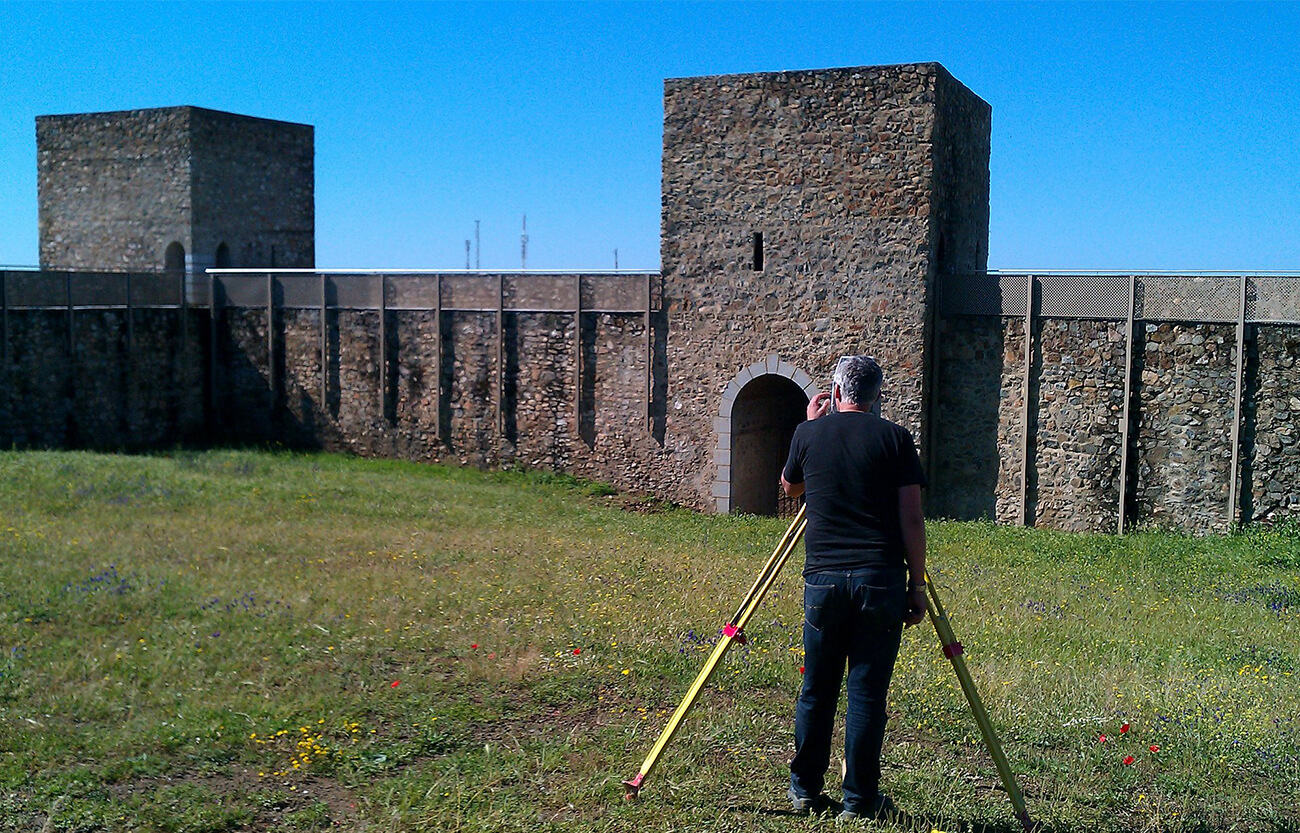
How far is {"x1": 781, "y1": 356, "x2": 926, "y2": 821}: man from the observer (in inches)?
200

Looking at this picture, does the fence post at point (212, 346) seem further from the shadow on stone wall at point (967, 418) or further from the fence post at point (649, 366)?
the shadow on stone wall at point (967, 418)

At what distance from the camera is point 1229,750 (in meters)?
6.35

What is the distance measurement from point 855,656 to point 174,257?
2209cm

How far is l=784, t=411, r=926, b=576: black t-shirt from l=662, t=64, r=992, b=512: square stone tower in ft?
36.3

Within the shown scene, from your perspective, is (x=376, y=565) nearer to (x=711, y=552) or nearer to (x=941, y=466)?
(x=711, y=552)

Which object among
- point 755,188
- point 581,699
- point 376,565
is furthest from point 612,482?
point 581,699

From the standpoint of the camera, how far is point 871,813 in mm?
5270

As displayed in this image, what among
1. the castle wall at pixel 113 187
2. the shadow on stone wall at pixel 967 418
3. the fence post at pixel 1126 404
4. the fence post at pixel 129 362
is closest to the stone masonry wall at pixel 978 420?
the shadow on stone wall at pixel 967 418

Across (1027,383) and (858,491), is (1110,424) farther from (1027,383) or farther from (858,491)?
(858,491)

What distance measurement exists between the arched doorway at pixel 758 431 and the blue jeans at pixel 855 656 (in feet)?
37.8

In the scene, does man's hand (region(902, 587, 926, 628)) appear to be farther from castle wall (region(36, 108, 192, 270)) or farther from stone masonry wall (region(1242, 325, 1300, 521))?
castle wall (region(36, 108, 192, 270))

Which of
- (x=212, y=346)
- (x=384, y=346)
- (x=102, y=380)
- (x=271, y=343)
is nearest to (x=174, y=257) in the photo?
(x=212, y=346)

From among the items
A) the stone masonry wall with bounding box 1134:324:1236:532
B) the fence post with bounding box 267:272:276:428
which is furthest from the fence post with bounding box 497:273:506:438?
the stone masonry wall with bounding box 1134:324:1236:532

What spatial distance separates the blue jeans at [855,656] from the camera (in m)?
5.06
